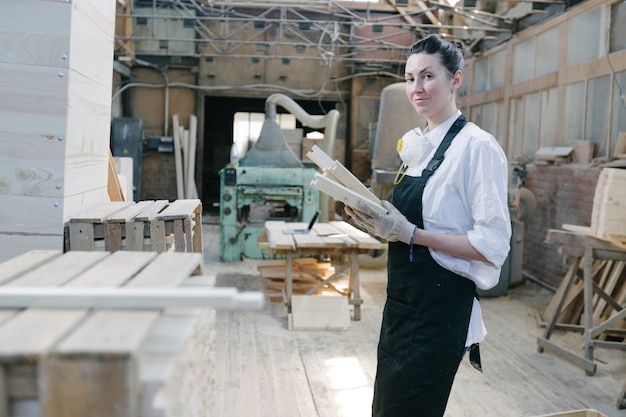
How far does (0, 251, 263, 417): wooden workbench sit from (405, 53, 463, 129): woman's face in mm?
1368

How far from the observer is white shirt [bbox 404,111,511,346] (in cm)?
208

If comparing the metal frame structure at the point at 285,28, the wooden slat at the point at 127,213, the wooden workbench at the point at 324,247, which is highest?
the metal frame structure at the point at 285,28

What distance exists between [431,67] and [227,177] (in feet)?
19.0

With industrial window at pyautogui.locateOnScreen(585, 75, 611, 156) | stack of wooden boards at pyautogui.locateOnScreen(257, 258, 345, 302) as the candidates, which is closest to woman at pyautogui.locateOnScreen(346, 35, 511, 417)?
stack of wooden boards at pyautogui.locateOnScreen(257, 258, 345, 302)

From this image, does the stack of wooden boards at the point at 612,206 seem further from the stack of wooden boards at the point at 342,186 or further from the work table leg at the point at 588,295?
the stack of wooden boards at the point at 342,186

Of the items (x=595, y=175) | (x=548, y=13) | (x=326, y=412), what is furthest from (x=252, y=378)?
(x=548, y=13)

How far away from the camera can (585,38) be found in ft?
23.1

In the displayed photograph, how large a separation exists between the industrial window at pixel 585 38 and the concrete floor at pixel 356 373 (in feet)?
10.4

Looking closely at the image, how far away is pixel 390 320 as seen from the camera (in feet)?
7.81

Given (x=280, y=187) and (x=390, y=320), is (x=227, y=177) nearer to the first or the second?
(x=280, y=187)

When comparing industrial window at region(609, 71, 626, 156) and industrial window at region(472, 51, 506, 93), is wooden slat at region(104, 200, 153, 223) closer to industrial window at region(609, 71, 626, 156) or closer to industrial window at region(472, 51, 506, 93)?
industrial window at region(609, 71, 626, 156)

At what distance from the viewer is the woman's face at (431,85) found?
223cm

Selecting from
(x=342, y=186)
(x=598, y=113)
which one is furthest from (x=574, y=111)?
(x=342, y=186)

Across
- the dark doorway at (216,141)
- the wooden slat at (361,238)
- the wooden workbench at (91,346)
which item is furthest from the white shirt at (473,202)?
the dark doorway at (216,141)
